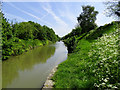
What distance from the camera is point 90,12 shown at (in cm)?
3088

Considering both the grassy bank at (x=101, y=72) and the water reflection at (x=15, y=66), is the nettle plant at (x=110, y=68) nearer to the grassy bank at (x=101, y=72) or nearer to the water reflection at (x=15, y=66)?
the grassy bank at (x=101, y=72)

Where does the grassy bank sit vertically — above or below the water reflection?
above

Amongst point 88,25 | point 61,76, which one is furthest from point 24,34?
point 88,25

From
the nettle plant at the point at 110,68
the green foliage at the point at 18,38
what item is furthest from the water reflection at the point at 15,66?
the nettle plant at the point at 110,68

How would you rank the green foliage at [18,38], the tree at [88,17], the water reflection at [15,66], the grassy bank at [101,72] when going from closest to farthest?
the grassy bank at [101,72] < the water reflection at [15,66] < the green foliage at [18,38] < the tree at [88,17]

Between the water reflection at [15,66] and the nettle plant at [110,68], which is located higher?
the nettle plant at [110,68]

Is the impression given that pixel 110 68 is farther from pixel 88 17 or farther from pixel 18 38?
pixel 88 17

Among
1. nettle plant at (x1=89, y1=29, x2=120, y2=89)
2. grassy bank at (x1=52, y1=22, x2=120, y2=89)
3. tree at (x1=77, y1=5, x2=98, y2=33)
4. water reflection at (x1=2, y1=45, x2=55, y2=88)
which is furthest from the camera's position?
tree at (x1=77, y1=5, x2=98, y2=33)

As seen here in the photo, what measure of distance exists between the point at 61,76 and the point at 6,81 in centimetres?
342

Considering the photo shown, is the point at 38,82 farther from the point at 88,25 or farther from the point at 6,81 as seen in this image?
the point at 88,25

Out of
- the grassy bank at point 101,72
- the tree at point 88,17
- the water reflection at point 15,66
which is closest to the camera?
the grassy bank at point 101,72

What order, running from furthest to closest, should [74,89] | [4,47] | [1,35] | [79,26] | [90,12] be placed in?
[79,26] → [90,12] → [4,47] → [1,35] → [74,89]

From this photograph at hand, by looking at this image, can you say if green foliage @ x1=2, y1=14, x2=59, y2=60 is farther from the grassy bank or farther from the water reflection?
the grassy bank

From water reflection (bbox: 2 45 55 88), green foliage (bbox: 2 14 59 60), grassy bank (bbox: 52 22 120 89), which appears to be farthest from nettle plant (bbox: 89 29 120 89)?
green foliage (bbox: 2 14 59 60)
